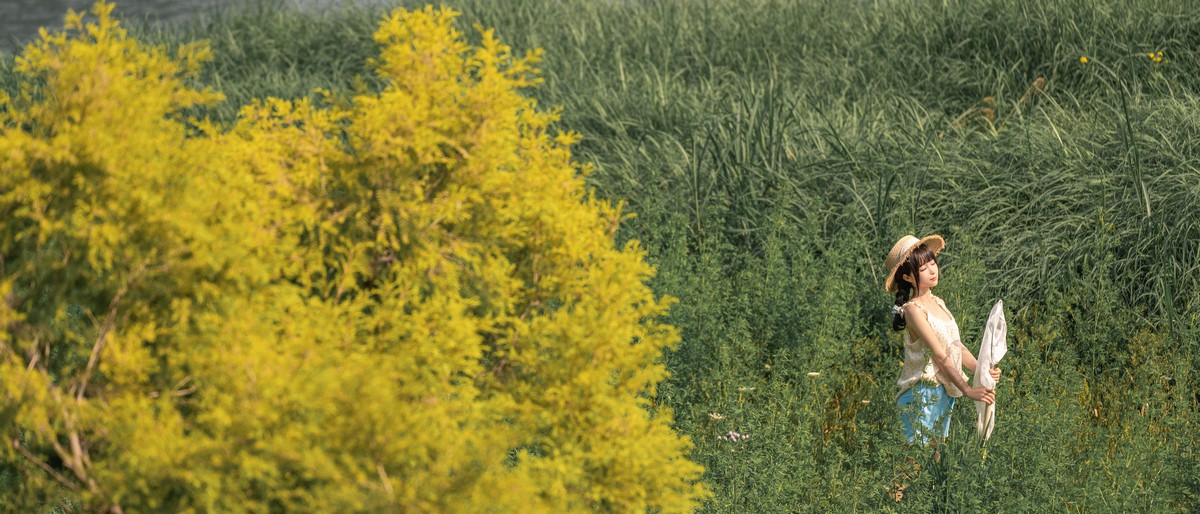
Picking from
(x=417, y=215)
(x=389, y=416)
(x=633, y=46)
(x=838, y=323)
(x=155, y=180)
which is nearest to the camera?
(x=389, y=416)

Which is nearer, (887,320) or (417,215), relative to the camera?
(417,215)

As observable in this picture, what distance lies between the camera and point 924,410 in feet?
16.6

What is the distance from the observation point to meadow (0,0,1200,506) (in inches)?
188

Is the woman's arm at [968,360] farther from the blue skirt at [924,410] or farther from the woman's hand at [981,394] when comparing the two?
the woman's hand at [981,394]

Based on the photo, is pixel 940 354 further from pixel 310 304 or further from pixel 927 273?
pixel 310 304

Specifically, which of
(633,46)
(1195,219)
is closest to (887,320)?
(1195,219)

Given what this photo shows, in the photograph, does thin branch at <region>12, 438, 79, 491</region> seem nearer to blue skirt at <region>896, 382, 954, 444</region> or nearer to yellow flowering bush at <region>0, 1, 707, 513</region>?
yellow flowering bush at <region>0, 1, 707, 513</region>

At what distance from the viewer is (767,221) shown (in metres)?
6.84

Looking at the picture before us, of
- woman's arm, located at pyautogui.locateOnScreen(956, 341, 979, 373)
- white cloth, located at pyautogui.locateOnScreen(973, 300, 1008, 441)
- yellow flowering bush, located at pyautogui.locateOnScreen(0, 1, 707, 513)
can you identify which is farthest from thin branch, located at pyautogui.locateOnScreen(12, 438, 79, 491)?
woman's arm, located at pyautogui.locateOnScreen(956, 341, 979, 373)

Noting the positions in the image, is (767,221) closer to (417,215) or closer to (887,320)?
(887,320)

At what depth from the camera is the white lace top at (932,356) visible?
16.0ft

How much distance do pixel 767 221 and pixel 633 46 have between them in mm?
4187

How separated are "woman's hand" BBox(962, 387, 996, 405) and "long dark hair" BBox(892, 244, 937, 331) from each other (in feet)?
1.38

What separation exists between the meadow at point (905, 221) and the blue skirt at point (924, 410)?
90mm
